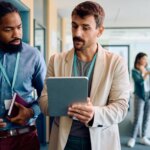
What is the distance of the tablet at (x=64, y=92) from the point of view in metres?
1.17

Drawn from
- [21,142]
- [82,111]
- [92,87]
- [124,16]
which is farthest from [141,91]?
[124,16]

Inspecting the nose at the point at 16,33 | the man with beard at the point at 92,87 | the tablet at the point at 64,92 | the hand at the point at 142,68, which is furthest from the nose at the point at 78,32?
the hand at the point at 142,68

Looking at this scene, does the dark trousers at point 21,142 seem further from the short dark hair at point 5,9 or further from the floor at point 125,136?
the floor at point 125,136

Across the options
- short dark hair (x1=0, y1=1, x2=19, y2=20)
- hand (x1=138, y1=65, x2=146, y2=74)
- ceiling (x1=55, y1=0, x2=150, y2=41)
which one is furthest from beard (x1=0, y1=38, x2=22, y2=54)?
ceiling (x1=55, y1=0, x2=150, y2=41)

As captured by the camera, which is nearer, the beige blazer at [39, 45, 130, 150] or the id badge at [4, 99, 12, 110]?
the beige blazer at [39, 45, 130, 150]

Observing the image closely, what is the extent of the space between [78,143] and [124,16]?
682 cm

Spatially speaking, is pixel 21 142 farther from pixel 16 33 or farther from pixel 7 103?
pixel 16 33

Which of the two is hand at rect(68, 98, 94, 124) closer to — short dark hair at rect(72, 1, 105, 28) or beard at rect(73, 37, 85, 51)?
beard at rect(73, 37, 85, 51)

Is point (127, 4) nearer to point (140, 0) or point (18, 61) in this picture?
point (140, 0)

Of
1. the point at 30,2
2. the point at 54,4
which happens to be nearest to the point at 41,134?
the point at 30,2

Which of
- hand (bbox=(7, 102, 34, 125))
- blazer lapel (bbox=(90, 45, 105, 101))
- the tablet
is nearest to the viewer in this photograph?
the tablet

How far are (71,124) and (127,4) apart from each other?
5320mm

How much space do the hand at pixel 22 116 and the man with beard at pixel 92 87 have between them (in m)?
0.20

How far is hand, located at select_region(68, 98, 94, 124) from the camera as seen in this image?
46.0 inches
